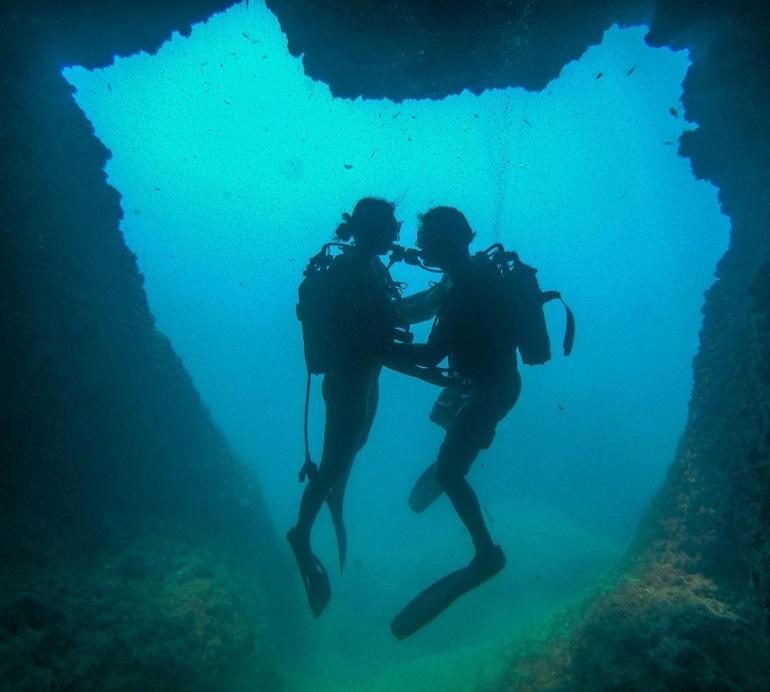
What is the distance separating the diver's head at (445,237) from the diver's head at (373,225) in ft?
2.15

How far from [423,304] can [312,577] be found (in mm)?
3857

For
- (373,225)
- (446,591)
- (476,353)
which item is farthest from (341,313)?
(446,591)

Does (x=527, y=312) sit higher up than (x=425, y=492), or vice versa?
(x=527, y=312)

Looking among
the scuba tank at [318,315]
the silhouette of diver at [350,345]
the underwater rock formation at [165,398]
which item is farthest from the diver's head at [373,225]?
the underwater rock formation at [165,398]

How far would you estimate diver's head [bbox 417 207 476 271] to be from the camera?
16.1ft

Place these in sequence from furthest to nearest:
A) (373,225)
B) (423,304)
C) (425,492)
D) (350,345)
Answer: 1. (425,492)
2. (423,304)
3. (373,225)
4. (350,345)

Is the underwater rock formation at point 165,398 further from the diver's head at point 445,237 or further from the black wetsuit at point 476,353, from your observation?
the diver's head at point 445,237

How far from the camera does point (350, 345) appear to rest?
5035 mm

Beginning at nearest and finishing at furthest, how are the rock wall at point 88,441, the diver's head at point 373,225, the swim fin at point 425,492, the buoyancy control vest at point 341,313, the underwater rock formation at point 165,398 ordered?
the buoyancy control vest at point 341,313, the diver's head at point 373,225, the underwater rock formation at point 165,398, the rock wall at point 88,441, the swim fin at point 425,492

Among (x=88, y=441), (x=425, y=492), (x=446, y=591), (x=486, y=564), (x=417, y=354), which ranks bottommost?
(x=446, y=591)

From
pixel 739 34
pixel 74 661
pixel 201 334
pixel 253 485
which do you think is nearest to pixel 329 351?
pixel 74 661

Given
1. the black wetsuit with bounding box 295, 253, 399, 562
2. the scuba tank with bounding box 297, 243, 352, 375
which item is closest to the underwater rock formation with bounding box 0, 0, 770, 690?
the black wetsuit with bounding box 295, 253, 399, 562

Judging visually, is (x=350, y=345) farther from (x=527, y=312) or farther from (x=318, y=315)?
(x=527, y=312)

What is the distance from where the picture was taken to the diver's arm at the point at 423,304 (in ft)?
19.4
